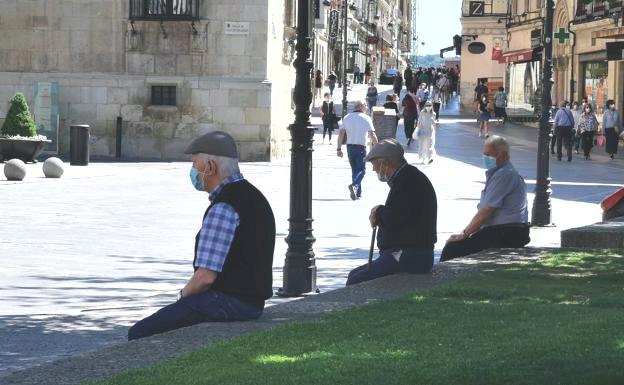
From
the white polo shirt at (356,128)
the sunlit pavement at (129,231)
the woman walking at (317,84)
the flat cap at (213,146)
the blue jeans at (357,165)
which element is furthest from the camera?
the woman walking at (317,84)

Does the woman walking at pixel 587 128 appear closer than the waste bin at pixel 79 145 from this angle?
No

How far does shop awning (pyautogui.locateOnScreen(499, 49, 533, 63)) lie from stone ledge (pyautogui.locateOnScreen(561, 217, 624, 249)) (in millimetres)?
46515

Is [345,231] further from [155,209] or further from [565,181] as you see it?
[565,181]

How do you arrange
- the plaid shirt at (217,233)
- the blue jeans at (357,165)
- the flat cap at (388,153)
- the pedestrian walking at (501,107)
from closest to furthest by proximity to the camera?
the plaid shirt at (217,233) → the flat cap at (388,153) → the blue jeans at (357,165) → the pedestrian walking at (501,107)

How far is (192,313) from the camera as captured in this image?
26.0 feet

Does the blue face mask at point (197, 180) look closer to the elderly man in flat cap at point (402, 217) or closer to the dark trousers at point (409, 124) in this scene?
the elderly man in flat cap at point (402, 217)

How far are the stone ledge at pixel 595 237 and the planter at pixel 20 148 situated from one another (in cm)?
1880

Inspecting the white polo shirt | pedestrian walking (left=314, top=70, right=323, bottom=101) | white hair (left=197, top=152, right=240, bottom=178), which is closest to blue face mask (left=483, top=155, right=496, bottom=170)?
white hair (left=197, top=152, right=240, bottom=178)

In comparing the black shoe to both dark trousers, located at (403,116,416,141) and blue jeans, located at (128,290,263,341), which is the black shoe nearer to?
blue jeans, located at (128,290,263,341)

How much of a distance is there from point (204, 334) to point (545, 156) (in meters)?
12.5

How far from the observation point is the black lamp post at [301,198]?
11.6m

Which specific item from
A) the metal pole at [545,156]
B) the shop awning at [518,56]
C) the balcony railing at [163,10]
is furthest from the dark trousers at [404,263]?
the shop awning at [518,56]

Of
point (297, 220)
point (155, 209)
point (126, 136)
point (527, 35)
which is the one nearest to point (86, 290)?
point (297, 220)

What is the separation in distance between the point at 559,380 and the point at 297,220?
5336 millimetres
